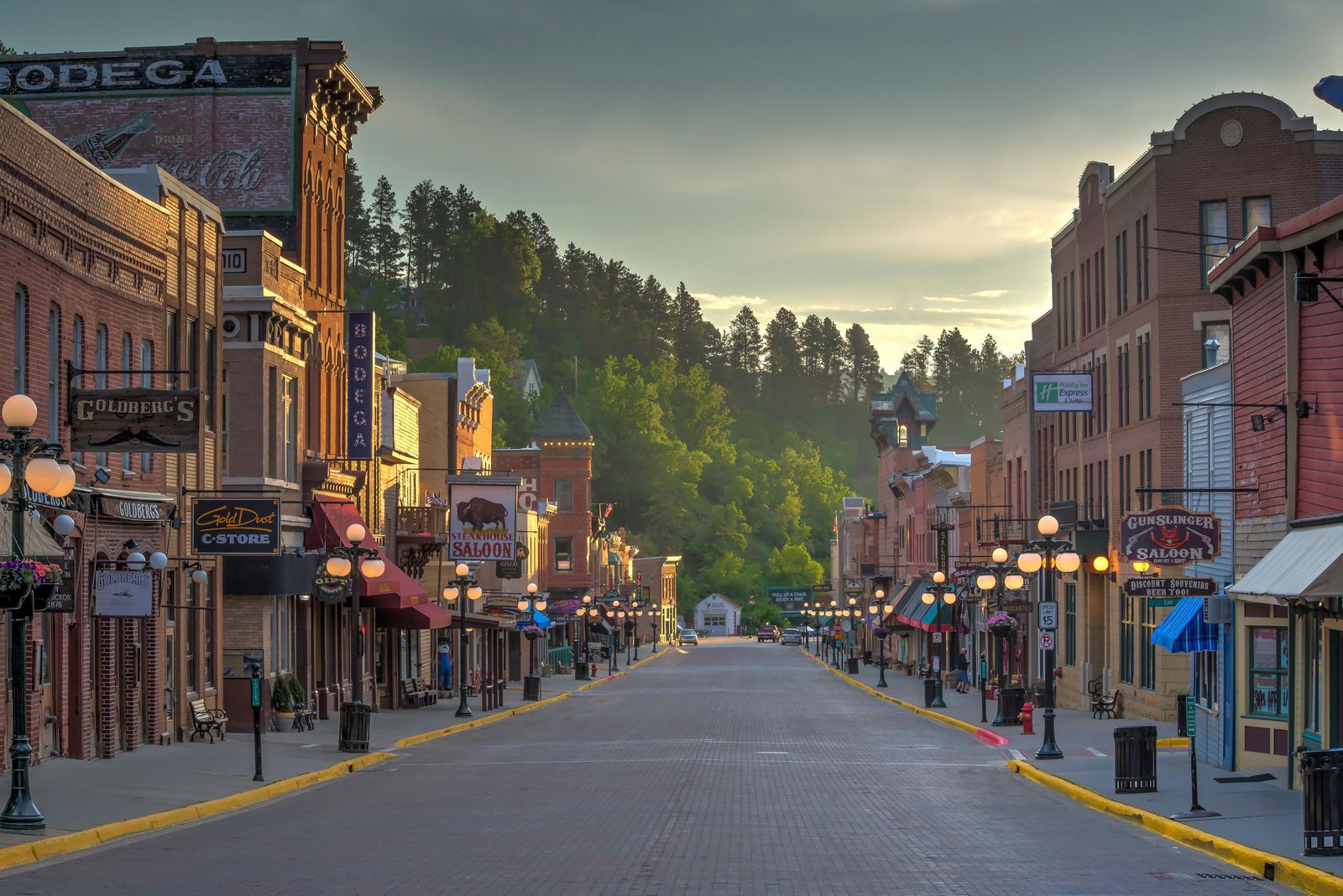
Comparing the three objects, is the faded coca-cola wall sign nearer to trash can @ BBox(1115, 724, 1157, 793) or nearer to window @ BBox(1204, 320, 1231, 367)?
window @ BBox(1204, 320, 1231, 367)

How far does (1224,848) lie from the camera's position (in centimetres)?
1761

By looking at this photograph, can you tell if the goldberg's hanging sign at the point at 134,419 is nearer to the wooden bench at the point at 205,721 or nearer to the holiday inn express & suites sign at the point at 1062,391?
the wooden bench at the point at 205,721

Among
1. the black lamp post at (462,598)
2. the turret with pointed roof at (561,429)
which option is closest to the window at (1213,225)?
the black lamp post at (462,598)

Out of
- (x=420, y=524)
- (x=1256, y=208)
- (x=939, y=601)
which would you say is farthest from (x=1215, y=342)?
(x=939, y=601)

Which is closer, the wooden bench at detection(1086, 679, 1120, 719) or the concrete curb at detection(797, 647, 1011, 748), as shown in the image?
the concrete curb at detection(797, 647, 1011, 748)

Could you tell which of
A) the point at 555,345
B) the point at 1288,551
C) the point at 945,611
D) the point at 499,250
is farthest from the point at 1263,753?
the point at 555,345

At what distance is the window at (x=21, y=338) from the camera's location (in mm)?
24859

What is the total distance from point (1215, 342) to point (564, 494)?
225 feet

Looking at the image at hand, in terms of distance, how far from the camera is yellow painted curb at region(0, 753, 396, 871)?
16.7m

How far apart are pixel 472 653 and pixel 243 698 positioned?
28210 mm

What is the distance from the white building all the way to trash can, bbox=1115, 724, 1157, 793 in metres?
163

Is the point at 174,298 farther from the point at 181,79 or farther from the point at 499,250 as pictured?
the point at 499,250

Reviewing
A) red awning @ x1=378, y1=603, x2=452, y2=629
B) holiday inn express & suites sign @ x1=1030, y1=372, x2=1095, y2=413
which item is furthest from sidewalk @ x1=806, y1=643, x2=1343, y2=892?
red awning @ x1=378, y1=603, x2=452, y2=629

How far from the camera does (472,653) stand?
64375 millimetres
